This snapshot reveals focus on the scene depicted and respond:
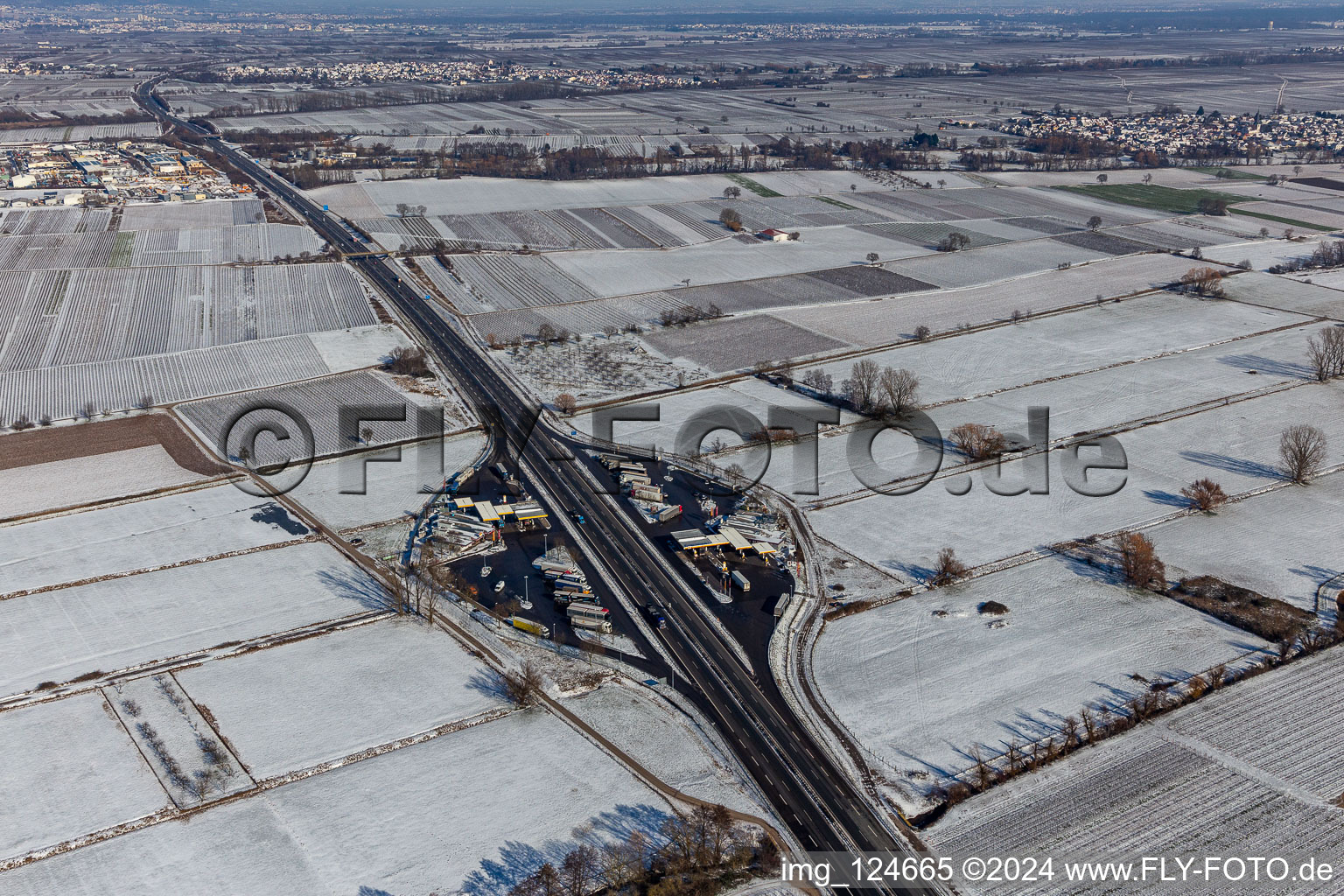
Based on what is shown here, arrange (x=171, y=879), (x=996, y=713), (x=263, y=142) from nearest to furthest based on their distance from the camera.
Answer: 1. (x=171, y=879)
2. (x=996, y=713)
3. (x=263, y=142)

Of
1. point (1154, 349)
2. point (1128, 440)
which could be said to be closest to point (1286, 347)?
point (1154, 349)

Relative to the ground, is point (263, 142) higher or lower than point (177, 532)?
higher

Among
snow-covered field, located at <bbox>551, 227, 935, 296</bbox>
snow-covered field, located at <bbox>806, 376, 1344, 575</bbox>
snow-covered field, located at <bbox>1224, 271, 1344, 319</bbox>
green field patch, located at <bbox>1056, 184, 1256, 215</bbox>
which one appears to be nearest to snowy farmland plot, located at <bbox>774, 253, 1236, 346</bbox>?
snow-covered field, located at <bbox>1224, 271, 1344, 319</bbox>

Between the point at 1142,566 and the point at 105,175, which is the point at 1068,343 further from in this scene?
the point at 105,175

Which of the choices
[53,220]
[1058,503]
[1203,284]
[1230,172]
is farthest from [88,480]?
[1230,172]

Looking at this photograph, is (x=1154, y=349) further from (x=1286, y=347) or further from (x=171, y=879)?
(x=171, y=879)

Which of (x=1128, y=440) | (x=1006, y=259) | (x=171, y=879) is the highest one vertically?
(x=1006, y=259)

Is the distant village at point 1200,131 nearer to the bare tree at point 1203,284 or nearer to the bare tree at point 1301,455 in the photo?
the bare tree at point 1203,284

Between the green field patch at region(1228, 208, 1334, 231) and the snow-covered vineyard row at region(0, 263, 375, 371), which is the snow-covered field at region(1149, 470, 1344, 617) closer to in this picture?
the snow-covered vineyard row at region(0, 263, 375, 371)
